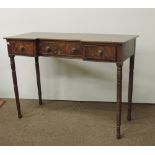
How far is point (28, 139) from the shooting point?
2035mm

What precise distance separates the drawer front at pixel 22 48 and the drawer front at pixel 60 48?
72mm

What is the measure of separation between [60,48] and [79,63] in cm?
67

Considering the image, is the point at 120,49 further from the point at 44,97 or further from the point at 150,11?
the point at 44,97

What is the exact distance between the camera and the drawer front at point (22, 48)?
2.08 metres

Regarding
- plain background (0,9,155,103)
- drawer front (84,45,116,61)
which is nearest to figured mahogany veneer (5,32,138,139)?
drawer front (84,45,116,61)

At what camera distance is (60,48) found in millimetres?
2018

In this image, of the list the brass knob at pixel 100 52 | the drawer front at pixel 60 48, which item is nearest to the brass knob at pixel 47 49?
the drawer front at pixel 60 48

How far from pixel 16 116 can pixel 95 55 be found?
105cm

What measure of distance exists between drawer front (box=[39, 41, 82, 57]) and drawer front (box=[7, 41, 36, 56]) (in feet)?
0.24

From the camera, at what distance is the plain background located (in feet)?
8.02

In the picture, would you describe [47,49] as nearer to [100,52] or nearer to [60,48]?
[60,48]

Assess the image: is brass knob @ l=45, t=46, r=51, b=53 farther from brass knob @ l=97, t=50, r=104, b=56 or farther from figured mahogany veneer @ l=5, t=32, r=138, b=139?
brass knob @ l=97, t=50, r=104, b=56

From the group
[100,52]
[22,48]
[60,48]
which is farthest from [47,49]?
[100,52]

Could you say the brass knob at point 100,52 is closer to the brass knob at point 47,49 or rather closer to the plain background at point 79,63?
the brass knob at point 47,49
